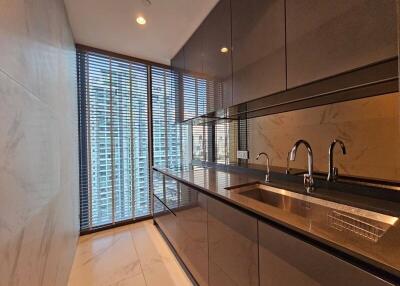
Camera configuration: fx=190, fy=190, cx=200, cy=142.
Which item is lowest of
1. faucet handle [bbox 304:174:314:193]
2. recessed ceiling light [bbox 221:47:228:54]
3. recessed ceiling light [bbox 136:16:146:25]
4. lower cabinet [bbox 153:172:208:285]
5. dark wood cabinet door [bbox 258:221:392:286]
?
lower cabinet [bbox 153:172:208:285]

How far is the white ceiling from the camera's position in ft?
5.79

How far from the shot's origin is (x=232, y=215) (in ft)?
3.50

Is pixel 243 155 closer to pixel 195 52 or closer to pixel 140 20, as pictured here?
pixel 195 52

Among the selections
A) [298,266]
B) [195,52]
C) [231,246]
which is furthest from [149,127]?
[298,266]

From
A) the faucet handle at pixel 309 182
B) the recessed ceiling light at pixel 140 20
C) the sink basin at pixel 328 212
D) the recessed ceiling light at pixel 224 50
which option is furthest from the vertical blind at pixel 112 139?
the faucet handle at pixel 309 182

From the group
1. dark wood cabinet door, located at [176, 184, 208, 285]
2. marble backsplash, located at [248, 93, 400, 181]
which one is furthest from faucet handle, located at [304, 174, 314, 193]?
dark wood cabinet door, located at [176, 184, 208, 285]

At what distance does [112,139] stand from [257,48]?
2.16 metres

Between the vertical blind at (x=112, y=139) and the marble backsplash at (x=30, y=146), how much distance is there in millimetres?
1113

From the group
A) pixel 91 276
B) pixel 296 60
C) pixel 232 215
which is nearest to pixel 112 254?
pixel 91 276

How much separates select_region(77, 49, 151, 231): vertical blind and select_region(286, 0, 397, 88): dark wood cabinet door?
2.25 metres

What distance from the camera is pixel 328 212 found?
3.37ft

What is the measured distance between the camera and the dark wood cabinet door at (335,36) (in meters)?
0.76

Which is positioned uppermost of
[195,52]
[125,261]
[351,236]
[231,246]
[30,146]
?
[195,52]

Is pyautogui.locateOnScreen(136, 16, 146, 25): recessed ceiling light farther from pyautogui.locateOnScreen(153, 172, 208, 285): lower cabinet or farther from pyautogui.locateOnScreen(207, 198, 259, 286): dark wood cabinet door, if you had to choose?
pyautogui.locateOnScreen(207, 198, 259, 286): dark wood cabinet door
